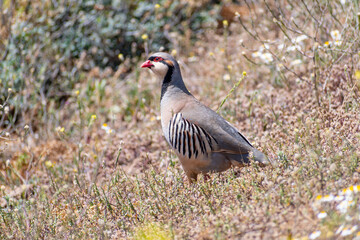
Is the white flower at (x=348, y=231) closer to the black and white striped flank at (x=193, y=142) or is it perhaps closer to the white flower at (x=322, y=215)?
the white flower at (x=322, y=215)

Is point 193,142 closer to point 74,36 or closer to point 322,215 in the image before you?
point 322,215

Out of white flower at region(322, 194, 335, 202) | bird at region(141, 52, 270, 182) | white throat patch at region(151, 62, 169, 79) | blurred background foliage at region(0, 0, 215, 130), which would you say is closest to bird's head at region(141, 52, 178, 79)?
white throat patch at region(151, 62, 169, 79)

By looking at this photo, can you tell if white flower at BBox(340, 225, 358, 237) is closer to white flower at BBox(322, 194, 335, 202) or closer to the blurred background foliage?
white flower at BBox(322, 194, 335, 202)

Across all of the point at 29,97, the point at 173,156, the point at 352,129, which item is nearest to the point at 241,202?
the point at 352,129

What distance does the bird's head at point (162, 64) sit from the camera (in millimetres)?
5250

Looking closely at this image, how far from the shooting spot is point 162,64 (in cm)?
532

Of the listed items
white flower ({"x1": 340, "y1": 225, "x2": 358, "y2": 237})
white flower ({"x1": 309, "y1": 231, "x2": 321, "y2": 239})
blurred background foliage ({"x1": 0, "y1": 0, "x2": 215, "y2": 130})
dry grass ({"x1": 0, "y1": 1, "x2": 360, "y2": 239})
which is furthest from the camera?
blurred background foliage ({"x1": 0, "y1": 0, "x2": 215, "y2": 130})

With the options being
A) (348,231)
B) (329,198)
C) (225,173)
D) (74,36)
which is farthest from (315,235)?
(74,36)

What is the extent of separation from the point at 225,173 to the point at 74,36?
5.45 metres

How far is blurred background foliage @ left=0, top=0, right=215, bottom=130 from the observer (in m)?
7.70

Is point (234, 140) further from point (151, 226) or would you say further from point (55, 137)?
point (55, 137)

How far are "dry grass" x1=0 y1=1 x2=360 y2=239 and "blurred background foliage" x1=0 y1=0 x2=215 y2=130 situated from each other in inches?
24.8

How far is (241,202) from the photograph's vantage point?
12.1 feet

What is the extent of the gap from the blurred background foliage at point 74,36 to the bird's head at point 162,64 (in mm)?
2388
